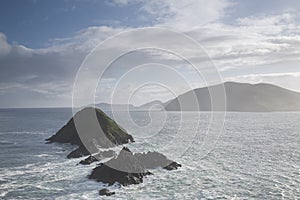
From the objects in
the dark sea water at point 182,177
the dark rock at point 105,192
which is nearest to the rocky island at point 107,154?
the dark rock at point 105,192

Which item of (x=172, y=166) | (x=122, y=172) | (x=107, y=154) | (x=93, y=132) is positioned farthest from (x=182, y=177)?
(x=93, y=132)

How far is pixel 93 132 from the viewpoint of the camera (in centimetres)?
7225

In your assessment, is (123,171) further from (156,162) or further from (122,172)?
(156,162)

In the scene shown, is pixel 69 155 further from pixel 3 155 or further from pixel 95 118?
pixel 95 118

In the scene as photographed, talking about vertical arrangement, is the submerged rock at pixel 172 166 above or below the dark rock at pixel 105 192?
above

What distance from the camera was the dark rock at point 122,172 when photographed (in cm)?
3809

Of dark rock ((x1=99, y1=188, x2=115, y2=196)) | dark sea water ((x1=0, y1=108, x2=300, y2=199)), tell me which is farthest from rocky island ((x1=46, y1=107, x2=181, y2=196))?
dark sea water ((x1=0, y1=108, x2=300, y2=199))

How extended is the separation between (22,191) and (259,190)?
105 ft

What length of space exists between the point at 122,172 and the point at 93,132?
35073mm

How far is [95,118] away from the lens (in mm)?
80688

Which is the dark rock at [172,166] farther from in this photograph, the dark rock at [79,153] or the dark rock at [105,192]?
the dark rock at [79,153]

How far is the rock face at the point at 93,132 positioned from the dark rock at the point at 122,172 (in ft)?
70.8

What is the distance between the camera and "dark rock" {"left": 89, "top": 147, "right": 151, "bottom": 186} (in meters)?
38.1

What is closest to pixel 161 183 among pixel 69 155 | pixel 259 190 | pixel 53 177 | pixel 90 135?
pixel 259 190
